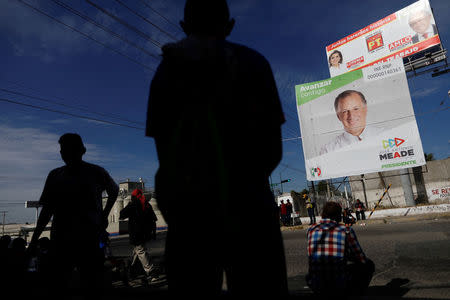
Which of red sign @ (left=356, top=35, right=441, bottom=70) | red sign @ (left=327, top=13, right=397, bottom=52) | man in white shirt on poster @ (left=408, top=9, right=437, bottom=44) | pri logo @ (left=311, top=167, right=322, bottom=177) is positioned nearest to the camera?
pri logo @ (left=311, top=167, right=322, bottom=177)

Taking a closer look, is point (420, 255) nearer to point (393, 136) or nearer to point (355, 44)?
point (393, 136)

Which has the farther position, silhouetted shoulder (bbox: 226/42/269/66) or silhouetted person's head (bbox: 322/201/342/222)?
silhouetted person's head (bbox: 322/201/342/222)

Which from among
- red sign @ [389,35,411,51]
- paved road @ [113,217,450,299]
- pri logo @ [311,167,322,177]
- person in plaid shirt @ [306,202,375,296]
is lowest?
paved road @ [113,217,450,299]

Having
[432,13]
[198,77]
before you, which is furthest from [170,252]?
[432,13]

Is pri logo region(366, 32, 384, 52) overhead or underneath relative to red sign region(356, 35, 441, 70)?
overhead

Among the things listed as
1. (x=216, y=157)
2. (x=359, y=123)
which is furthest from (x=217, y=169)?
(x=359, y=123)

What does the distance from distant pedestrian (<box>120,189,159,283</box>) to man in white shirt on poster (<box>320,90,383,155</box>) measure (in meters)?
14.4

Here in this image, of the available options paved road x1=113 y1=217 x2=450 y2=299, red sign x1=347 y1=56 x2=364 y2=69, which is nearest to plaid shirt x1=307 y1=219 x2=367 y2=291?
paved road x1=113 y1=217 x2=450 y2=299

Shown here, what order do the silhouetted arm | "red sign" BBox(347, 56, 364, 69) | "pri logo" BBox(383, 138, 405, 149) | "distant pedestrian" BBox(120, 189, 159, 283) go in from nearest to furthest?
the silhouetted arm → "distant pedestrian" BBox(120, 189, 159, 283) → "pri logo" BBox(383, 138, 405, 149) → "red sign" BBox(347, 56, 364, 69)

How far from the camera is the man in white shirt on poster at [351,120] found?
17000 millimetres

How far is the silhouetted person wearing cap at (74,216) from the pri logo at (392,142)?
54.1 ft

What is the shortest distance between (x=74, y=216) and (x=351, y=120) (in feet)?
57.2

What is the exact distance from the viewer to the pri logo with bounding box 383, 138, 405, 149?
51.8ft

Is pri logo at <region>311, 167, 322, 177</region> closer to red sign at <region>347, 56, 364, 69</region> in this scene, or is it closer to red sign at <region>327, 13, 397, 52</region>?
red sign at <region>347, 56, 364, 69</region>
